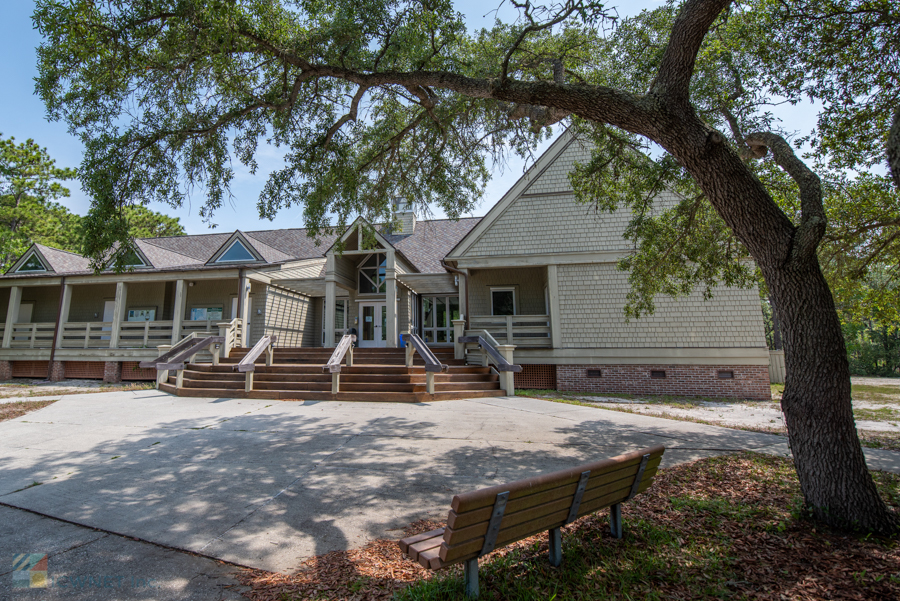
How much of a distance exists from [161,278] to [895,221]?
69.3ft

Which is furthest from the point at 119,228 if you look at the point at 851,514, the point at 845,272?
the point at 845,272

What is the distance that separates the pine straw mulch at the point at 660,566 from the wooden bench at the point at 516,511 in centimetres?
31

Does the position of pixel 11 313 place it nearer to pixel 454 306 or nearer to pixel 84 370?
pixel 84 370

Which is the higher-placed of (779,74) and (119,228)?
(779,74)

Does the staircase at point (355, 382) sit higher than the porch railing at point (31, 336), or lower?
lower

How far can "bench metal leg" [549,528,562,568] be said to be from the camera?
3.09 m

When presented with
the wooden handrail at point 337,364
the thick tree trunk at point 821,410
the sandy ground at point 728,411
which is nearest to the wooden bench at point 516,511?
the thick tree trunk at point 821,410

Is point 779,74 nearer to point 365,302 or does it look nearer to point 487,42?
point 487,42

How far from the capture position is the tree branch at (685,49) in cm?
441

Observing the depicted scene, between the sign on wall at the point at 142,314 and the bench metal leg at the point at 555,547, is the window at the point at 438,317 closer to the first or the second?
the sign on wall at the point at 142,314

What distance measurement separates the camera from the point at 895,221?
25.5 feet

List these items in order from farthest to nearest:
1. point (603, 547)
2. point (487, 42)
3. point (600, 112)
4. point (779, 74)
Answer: point (487, 42) < point (779, 74) < point (600, 112) < point (603, 547)

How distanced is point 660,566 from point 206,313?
19651 mm

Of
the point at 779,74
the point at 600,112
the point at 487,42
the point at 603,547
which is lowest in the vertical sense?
the point at 603,547
